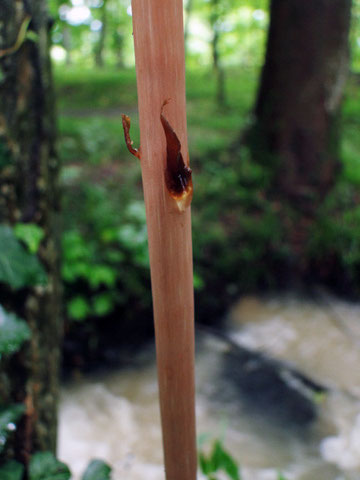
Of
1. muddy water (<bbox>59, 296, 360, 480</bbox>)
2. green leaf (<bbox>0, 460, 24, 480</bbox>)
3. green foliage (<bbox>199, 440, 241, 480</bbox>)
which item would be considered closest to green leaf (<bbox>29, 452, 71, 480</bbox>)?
green leaf (<bbox>0, 460, 24, 480</bbox>)

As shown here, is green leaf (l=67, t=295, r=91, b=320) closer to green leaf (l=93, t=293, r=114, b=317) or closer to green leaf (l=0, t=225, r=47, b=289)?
green leaf (l=93, t=293, r=114, b=317)

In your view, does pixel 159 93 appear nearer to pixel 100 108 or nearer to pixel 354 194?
pixel 354 194

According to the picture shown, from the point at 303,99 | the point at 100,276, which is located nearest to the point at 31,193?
the point at 100,276

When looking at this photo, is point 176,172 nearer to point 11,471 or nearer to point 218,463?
point 11,471

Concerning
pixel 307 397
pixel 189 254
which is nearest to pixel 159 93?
pixel 189 254

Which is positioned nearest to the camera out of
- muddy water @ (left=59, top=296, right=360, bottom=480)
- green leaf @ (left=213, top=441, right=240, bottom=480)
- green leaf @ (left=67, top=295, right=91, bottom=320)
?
green leaf @ (left=213, top=441, right=240, bottom=480)

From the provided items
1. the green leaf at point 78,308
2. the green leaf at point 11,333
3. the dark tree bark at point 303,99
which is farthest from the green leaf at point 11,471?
the dark tree bark at point 303,99

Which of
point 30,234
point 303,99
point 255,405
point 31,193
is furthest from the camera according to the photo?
point 303,99
